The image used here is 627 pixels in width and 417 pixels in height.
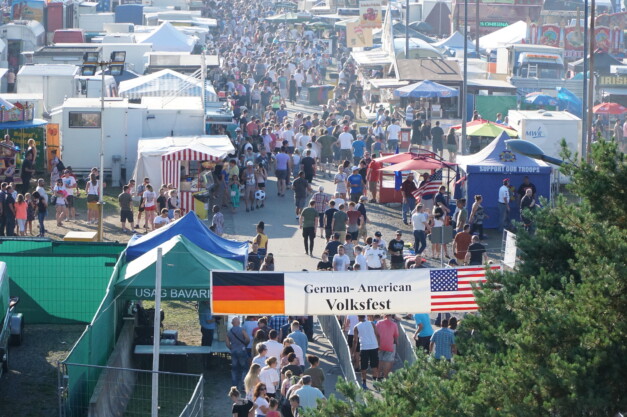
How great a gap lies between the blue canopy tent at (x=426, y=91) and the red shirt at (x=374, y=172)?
1240cm

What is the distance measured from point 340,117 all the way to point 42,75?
1109 centimetres

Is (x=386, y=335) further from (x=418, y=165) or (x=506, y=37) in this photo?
(x=506, y=37)

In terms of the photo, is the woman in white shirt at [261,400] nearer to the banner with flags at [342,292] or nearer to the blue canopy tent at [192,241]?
the banner with flags at [342,292]

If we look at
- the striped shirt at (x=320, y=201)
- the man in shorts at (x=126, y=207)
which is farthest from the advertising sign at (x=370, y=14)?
the man in shorts at (x=126, y=207)

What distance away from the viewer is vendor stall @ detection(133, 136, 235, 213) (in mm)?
28234

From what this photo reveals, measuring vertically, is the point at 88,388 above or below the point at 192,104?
below

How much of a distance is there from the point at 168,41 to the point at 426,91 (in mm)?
14180

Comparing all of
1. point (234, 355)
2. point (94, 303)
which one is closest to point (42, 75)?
point (94, 303)

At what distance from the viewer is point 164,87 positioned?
3719 centimetres

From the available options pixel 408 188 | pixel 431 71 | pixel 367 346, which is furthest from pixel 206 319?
pixel 431 71

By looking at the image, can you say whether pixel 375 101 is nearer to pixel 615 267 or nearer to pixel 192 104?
pixel 192 104

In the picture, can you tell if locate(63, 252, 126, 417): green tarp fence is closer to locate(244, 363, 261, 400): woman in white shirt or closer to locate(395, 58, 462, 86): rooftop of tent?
locate(244, 363, 261, 400): woman in white shirt

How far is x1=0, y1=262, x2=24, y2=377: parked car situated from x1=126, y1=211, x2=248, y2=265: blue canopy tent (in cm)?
184

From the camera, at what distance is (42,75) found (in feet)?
126
